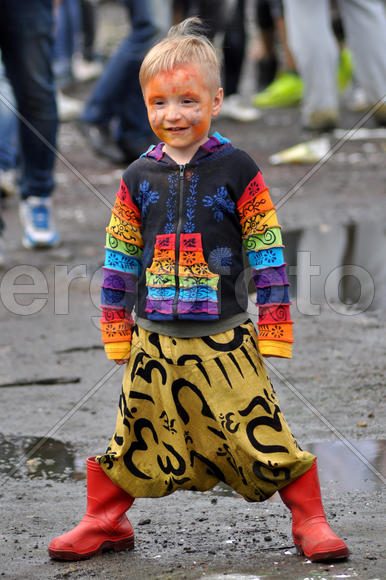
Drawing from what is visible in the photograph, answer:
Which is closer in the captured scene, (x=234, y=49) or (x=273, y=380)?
(x=273, y=380)

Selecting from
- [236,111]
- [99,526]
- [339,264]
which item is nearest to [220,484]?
[99,526]

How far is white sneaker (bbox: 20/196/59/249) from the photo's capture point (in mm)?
5250

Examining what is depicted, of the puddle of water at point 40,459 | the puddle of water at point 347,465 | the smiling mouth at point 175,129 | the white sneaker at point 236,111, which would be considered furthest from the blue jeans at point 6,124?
the white sneaker at point 236,111

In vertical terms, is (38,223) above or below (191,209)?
above

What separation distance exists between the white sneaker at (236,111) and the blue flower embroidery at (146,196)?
6.51m

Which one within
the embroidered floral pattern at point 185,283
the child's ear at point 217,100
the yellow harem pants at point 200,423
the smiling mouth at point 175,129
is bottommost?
the yellow harem pants at point 200,423

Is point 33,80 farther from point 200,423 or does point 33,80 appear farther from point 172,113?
point 200,423

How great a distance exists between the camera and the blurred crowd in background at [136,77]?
4988 mm

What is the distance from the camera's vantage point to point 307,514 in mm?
2410

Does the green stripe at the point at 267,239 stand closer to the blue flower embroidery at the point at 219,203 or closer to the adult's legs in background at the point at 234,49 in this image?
the blue flower embroidery at the point at 219,203

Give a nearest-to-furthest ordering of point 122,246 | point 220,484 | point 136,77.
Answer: point 122,246 → point 220,484 → point 136,77

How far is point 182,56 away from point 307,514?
1115 millimetres

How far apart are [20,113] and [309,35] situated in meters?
2.45

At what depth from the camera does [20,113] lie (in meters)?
5.07
